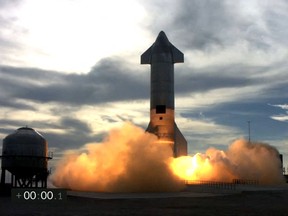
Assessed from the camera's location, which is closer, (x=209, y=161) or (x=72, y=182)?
(x=72, y=182)

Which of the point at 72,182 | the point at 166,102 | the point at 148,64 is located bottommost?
the point at 72,182

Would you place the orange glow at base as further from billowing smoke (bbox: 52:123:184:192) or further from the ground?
the ground

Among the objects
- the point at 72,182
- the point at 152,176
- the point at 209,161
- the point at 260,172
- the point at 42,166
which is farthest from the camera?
the point at 260,172

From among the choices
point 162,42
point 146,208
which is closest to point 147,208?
point 146,208

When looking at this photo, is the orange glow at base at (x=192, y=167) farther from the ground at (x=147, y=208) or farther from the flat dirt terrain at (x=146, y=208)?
the flat dirt terrain at (x=146, y=208)

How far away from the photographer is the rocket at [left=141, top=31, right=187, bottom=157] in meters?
76.5

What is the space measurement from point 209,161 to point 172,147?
8379mm

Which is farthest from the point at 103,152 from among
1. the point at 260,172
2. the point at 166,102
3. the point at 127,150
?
the point at 260,172

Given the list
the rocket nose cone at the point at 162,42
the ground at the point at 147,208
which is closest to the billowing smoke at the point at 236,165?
the rocket nose cone at the point at 162,42

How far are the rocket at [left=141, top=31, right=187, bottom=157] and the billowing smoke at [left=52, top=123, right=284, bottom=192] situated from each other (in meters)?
2.13

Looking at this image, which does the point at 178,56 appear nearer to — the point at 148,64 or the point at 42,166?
the point at 148,64

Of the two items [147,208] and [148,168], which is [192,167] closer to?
[148,168]

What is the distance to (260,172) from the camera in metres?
89.1

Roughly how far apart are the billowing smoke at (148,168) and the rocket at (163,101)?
213cm
